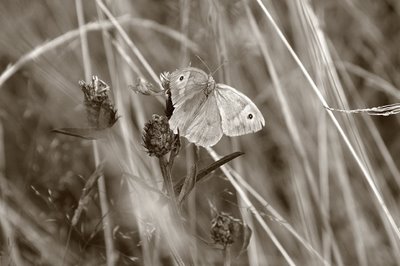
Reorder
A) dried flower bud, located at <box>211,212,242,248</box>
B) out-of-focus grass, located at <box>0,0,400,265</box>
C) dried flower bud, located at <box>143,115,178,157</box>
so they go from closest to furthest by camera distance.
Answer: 1. dried flower bud, located at <box>143,115,178,157</box>
2. dried flower bud, located at <box>211,212,242,248</box>
3. out-of-focus grass, located at <box>0,0,400,265</box>

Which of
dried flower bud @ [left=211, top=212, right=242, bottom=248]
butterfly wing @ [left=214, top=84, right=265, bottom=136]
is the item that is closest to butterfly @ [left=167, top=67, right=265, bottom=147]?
butterfly wing @ [left=214, top=84, right=265, bottom=136]

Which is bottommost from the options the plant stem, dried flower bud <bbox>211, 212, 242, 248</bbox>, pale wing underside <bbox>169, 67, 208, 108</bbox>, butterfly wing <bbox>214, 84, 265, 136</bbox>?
the plant stem

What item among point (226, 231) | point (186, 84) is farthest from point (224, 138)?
point (186, 84)

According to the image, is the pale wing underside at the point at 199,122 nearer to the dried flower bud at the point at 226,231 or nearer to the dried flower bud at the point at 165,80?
the dried flower bud at the point at 165,80

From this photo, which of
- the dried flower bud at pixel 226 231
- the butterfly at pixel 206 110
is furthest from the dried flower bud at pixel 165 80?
the dried flower bud at pixel 226 231

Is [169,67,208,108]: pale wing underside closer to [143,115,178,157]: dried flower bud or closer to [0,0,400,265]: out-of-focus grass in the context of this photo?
[143,115,178,157]: dried flower bud

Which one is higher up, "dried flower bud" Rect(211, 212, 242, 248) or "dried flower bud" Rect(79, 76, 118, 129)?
"dried flower bud" Rect(79, 76, 118, 129)

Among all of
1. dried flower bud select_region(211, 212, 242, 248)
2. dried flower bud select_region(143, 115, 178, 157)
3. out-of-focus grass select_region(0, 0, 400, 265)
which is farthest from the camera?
out-of-focus grass select_region(0, 0, 400, 265)

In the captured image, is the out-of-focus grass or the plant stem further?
the out-of-focus grass
